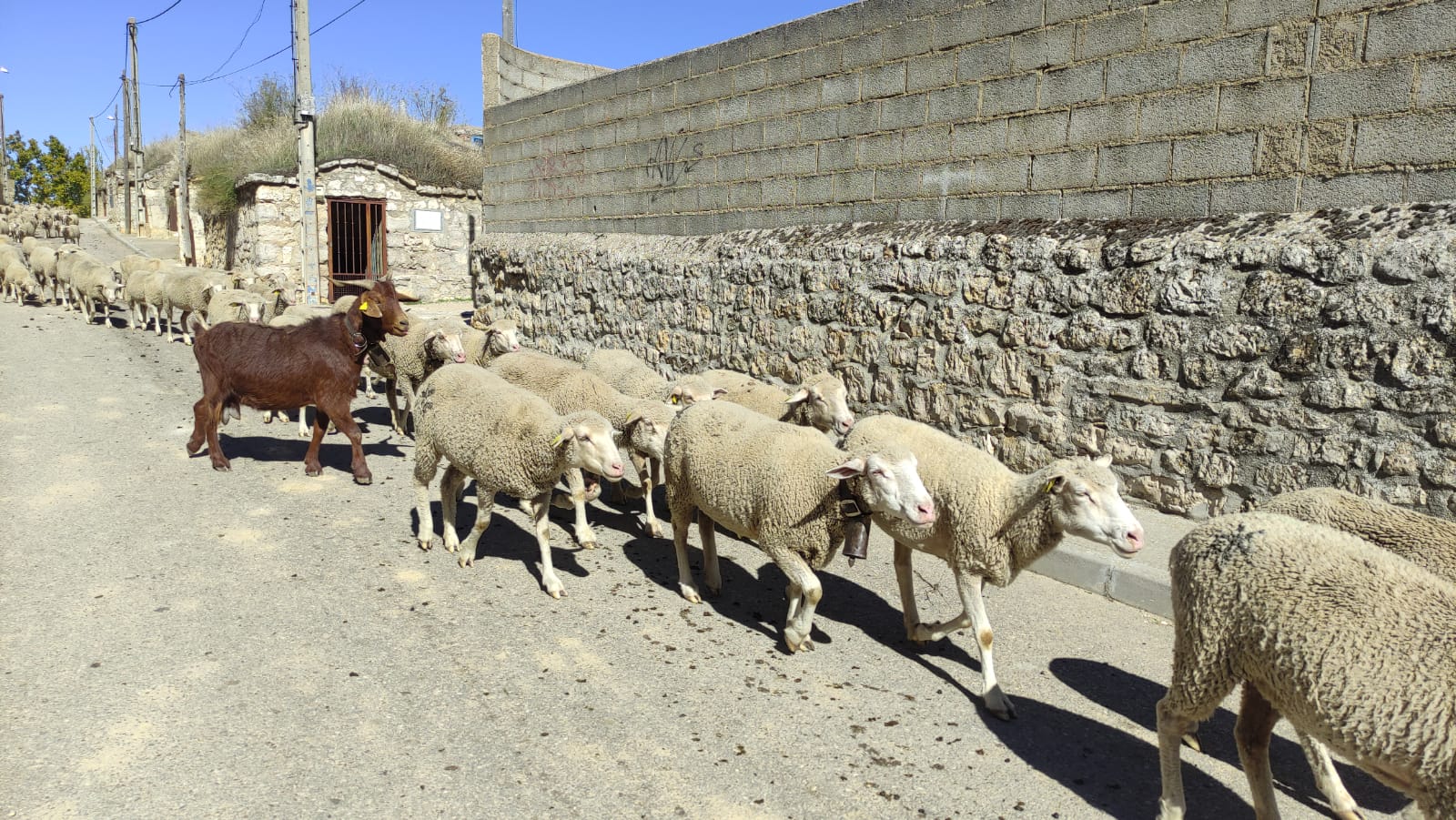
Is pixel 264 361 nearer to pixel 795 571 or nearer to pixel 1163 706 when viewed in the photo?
pixel 795 571

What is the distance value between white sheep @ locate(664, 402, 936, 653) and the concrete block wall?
3.43m

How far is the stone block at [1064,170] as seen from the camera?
6.77m

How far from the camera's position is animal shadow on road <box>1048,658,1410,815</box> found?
11.8ft

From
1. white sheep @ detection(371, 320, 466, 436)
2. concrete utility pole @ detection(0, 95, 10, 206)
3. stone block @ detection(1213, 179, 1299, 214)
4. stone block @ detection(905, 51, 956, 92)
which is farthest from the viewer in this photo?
concrete utility pole @ detection(0, 95, 10, 206)

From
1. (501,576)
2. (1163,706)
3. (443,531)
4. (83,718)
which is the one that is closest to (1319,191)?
(1163,706)

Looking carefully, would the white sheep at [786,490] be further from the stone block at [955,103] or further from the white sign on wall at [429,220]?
the white sign on wall at [429,220]

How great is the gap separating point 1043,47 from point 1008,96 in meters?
0.43

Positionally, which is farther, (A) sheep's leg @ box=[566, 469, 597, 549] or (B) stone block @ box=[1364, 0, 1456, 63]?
(A) sheep's leg @ box=[566, 469, 597, 549]

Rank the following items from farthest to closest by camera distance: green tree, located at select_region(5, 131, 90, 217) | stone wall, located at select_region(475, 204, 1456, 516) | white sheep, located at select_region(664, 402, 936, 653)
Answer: green tree, located at select_region(5, 131, 90, 217), stone wall, located at select_region(475, 204, 1456, 516), white sheep, located at select_region(664, 402, 936, 653)

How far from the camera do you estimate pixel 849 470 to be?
175 inches

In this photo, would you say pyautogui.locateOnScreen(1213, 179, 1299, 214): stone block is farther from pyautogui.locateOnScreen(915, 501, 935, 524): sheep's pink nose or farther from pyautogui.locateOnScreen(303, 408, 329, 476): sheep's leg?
pyautogui.locateOnScreen(303, 408, 329, 476): sheep's leg

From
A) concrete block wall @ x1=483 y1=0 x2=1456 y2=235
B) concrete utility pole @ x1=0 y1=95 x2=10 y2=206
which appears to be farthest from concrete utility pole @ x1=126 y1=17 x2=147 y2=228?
concrete block wall @ x1=483 y1=0 x2=1456 y2=235

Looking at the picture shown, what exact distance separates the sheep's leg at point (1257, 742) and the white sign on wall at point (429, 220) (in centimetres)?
2078

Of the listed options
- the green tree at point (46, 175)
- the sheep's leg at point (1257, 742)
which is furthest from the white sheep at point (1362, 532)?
the green tree at point (46, 175)
